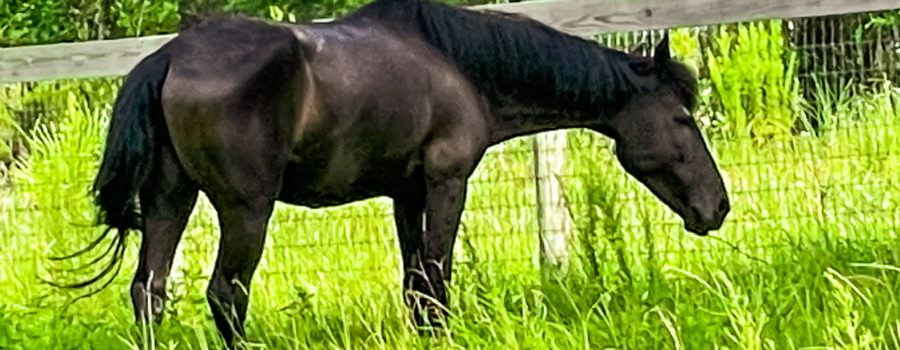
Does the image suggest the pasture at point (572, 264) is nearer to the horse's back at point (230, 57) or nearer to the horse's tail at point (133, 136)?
the horse's tail at point (133, 136)

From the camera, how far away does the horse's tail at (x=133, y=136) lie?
4.09m

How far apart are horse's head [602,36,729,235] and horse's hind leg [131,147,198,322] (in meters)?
1.64

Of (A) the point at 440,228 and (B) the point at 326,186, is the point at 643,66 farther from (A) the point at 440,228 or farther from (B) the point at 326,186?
(B) the point at 326,186

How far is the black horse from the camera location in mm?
4031

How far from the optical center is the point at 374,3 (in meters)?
4.64

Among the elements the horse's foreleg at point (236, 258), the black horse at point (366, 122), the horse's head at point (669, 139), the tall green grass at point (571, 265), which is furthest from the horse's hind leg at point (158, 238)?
the horse's head at point (669, 139)

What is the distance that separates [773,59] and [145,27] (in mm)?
9633

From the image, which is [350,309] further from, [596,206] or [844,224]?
[844,224]

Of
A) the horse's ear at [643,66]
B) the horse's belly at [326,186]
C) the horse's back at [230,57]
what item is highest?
the horse's back at [230,57]

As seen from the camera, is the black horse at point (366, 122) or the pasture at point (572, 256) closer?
the pasture at point (572, 256)

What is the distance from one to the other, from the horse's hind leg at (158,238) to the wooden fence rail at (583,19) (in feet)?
4.09

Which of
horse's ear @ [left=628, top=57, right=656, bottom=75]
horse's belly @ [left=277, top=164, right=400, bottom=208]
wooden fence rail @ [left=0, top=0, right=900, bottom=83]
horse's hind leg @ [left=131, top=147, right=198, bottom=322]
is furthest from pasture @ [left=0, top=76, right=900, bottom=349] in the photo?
wooden fence rail @ [left=0, top=0, right=900, bottom=83]

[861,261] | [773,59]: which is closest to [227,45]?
[861,261]

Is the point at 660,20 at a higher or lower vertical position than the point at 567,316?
higher
